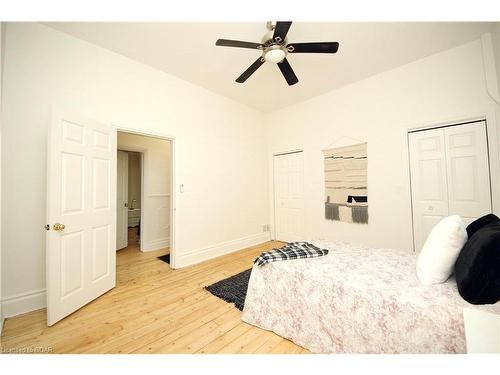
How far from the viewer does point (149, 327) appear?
1681 mm

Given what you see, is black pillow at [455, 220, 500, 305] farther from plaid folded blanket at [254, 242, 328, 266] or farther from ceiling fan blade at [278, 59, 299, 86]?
ceiling fan blade at [278, 59, 299, 86]

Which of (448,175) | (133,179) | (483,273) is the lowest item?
(483,273)

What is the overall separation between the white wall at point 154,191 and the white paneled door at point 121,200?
50 centimetres

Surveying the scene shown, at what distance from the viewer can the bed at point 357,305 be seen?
1.02 m

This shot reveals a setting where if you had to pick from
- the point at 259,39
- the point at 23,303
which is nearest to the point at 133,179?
the point at 23,303

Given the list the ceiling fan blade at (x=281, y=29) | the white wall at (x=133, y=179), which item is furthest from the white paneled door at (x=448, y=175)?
the white wall at (x=133, y=179)

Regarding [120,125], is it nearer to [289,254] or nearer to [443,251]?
[289,254]

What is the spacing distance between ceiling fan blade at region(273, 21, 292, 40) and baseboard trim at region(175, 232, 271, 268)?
2.99 meters

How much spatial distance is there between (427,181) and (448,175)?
214mm

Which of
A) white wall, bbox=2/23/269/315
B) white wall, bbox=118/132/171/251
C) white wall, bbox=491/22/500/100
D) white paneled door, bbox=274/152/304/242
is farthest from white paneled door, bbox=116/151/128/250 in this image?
white wall, bbox=491/22/500/100

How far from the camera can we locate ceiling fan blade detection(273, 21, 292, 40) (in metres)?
1.63

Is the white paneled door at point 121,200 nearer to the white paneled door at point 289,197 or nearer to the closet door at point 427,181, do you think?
the white paneled door at point 289,197

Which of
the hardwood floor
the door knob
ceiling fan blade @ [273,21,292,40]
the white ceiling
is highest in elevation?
the white ceiling
